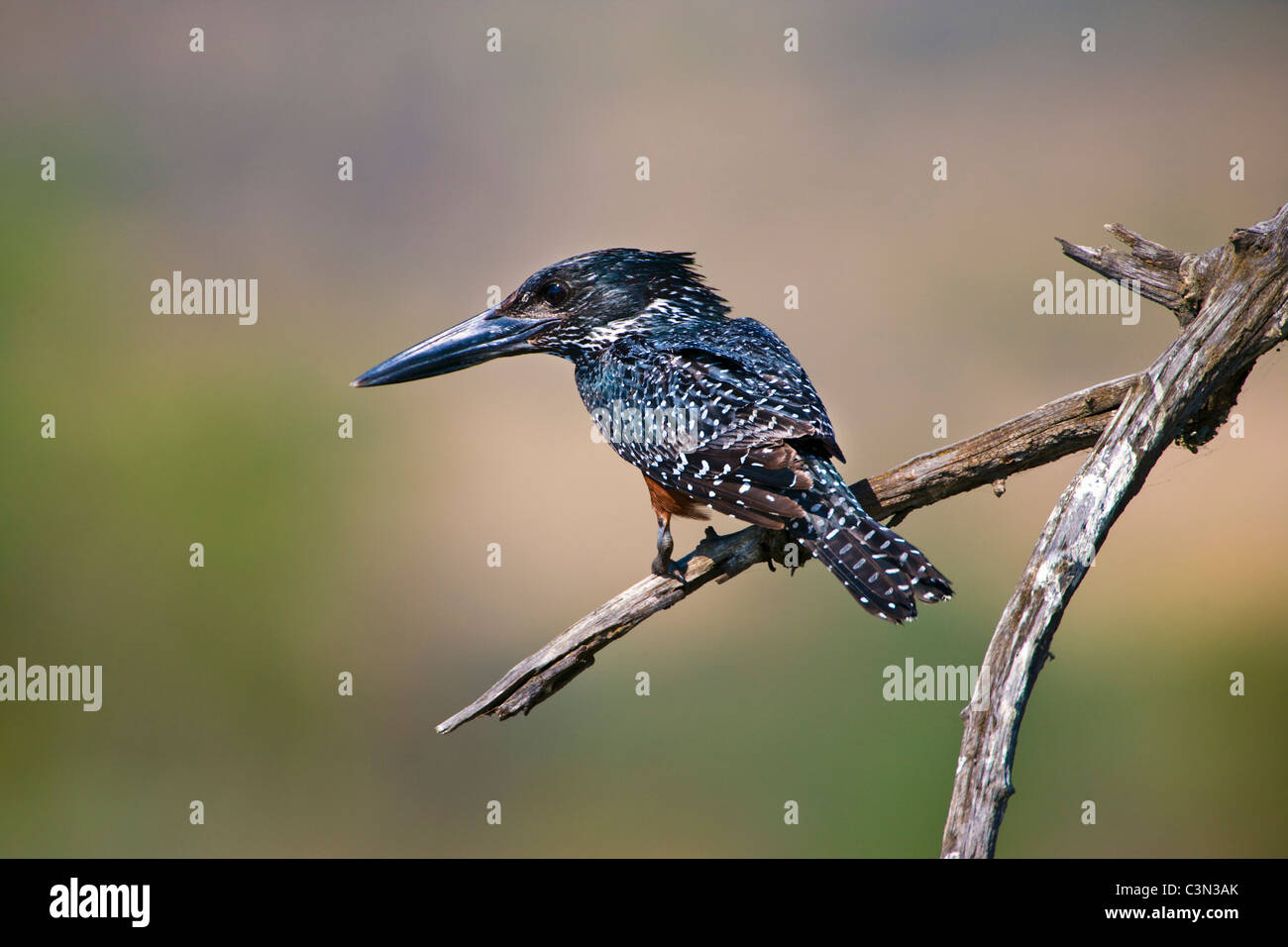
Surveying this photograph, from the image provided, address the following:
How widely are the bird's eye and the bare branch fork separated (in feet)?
4.67

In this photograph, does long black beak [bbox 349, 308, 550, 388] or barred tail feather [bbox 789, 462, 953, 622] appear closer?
barred tail feather [bbox 789, 462, 953, 622]

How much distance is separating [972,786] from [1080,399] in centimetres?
167

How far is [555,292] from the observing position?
4.83 m

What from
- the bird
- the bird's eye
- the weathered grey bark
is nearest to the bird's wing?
the bird

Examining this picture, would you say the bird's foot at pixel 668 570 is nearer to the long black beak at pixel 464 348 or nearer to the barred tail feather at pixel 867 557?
the barred tail feather at pixel 867 557

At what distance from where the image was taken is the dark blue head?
4809 mm

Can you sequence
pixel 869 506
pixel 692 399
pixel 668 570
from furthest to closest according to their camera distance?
pixel 692 399, pixel 869 506, pixel 668 570

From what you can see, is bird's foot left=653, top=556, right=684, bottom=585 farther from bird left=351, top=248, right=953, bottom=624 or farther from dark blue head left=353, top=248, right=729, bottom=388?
dark blue head left=353, top=248, right=729, bottom=388

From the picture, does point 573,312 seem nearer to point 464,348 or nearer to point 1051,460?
point 464,348

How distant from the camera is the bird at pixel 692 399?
3662 millimetres

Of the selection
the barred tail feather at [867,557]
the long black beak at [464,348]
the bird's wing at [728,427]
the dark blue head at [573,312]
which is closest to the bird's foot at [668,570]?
the bird's wing at [728,427]

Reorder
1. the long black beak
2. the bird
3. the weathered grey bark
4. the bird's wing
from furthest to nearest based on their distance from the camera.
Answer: the long black beak < the bird's wing < the bird < the weathered grey bark

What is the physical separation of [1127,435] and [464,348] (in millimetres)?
2770

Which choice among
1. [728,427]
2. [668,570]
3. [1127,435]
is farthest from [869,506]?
[1127,435]
